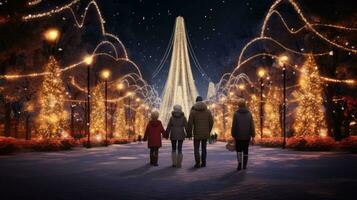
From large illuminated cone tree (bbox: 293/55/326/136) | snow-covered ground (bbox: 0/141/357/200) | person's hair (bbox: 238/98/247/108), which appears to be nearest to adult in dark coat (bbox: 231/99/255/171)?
person's hair (bbox: 238/98/247/108)

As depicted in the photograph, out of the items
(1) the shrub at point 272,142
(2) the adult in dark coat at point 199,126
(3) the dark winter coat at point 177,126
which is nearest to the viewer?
(2) the adult in dark coat at point 199,126

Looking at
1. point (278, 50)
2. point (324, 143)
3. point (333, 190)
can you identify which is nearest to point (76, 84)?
Answer: point (278, 50)

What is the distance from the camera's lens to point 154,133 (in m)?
16.7

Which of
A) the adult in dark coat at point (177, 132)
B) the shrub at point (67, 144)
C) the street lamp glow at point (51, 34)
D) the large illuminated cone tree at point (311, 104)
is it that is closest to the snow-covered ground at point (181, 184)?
the adult in dark coat at point (177, 132)

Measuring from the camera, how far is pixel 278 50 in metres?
50.3

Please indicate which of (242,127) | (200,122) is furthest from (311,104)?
(242,127)

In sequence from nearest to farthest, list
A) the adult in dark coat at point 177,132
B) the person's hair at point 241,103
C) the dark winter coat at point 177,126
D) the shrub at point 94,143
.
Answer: the person's hair at point 241,103, the adult in dark coat at point 177,132, the dark winter coat at point 177,126, the shrub at point 94,143

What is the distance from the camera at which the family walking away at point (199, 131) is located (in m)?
14.6

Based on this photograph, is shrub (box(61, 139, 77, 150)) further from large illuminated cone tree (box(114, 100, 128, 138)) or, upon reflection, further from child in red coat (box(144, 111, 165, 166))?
large illuminated cone tree (box(114, 100, 128, 138))

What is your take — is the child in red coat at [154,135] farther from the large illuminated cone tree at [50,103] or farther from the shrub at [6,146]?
the large illuminated cone tree at [50,103]

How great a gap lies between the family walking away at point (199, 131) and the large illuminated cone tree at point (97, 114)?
102 feet

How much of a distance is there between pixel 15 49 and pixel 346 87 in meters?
24.2

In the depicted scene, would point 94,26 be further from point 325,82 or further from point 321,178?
point 321,178

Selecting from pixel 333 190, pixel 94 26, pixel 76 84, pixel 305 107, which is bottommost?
pixel 333 190
